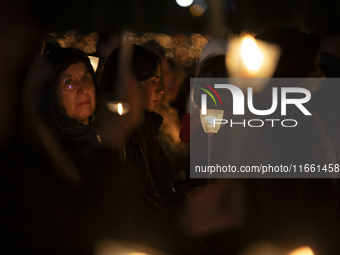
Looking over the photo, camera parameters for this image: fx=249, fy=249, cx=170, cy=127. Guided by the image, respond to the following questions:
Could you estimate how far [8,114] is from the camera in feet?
3.54

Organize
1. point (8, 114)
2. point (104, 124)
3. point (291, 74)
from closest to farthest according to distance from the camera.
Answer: point (8, 114) → point (104, 124) → point (291, 74)

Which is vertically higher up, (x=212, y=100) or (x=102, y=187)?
(x=212, y=100)

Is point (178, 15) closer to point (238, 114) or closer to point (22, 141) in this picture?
point (238, 114)

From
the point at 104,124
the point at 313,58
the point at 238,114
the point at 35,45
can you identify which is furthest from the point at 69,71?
the point at 313,58

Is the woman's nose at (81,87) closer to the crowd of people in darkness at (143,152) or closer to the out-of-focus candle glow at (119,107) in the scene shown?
the crowd of people in darkness at (143,152)

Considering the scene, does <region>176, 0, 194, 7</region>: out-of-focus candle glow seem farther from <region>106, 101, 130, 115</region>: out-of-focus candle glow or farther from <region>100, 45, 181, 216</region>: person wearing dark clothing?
<region>106, 101, 130, 115</region>: out-of-focus candle glow

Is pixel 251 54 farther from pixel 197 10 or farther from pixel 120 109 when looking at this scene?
pixel 120 109

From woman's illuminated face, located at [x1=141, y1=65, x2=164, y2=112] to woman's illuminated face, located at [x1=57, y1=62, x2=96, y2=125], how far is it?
25 cm

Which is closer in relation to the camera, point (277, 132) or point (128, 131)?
point (128, 131)

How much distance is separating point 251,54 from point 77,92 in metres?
0.89

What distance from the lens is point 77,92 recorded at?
115cm

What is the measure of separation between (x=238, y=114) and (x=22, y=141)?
103cm

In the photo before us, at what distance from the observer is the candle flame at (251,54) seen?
1286 mm

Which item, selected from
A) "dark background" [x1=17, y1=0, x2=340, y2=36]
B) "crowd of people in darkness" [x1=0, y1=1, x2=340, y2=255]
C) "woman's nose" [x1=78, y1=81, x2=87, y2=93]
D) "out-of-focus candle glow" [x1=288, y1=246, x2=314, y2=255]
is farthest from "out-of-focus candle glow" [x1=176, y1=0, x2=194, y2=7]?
"out-of-focus candle glow" [x1=288, y1=246, x2=314, y2=255]
